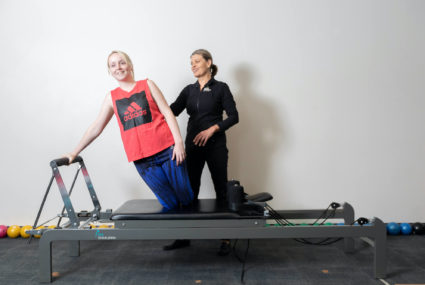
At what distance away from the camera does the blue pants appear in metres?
2.03

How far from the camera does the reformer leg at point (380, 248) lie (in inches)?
73.4

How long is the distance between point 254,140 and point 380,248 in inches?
57.0

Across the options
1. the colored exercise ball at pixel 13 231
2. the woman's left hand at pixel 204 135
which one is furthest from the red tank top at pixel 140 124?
the colored exercise ball at pixel 13 231

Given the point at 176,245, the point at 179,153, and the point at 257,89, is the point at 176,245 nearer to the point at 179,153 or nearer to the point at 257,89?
the point at 179,153

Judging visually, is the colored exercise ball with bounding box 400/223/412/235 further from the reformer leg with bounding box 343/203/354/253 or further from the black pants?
the black pants

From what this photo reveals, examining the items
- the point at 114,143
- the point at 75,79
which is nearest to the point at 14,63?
the point at 75,79

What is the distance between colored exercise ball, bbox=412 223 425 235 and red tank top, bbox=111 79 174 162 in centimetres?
242

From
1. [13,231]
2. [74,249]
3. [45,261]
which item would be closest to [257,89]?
[74,249]

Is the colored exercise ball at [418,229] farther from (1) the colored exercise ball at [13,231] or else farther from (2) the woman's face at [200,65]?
(1) the colored exercise ball at [13,231]

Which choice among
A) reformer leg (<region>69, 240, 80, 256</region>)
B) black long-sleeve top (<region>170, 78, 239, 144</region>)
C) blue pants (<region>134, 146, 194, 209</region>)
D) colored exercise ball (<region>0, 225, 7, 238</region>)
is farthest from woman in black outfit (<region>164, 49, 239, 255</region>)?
colored exercise ball (<region>0, 225, 7, 238</region>)

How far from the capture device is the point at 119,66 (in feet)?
6.54

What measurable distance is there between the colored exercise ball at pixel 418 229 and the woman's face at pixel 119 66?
2860 mm

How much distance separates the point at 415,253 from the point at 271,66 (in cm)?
199

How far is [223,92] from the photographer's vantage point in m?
2.46
